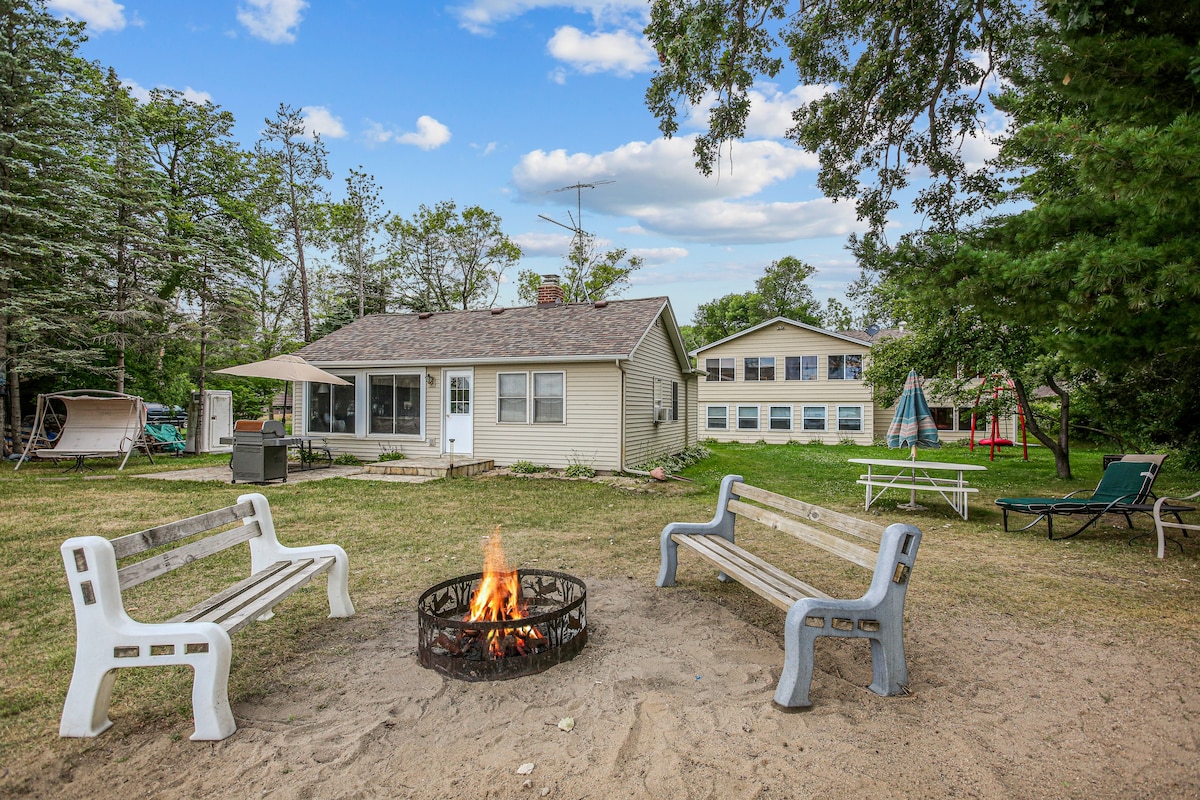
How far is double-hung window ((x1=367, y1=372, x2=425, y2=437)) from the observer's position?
48.0 ft

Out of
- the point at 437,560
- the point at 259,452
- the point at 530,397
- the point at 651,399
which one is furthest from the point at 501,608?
the point at 651,399

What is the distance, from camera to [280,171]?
2567cm

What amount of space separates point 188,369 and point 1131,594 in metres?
22.1

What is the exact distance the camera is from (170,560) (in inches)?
115

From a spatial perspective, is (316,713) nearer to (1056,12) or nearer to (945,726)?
(945,726)

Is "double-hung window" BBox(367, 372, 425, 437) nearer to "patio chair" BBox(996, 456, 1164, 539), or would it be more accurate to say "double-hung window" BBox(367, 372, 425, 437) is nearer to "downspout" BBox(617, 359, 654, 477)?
"downspout" BBox(617, 359, 654, 477)

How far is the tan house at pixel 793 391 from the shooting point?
84.3 ft

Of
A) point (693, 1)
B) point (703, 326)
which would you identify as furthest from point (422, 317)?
point (703, 326)

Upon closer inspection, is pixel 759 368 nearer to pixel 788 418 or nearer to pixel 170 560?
pixel 788 418

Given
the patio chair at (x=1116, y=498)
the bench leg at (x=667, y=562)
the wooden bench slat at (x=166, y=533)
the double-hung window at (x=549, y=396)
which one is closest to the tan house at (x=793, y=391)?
the double-hung window at (x=549, y=396)

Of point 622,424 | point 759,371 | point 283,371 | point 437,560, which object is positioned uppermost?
point 759,371

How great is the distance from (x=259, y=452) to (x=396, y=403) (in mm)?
3958

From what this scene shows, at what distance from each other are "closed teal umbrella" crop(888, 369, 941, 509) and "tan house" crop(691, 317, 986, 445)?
16456 mm

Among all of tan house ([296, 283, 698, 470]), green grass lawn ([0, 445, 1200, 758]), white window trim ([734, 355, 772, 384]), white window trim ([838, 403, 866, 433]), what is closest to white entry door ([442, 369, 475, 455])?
tan house ([296, 283, 698, 470])
